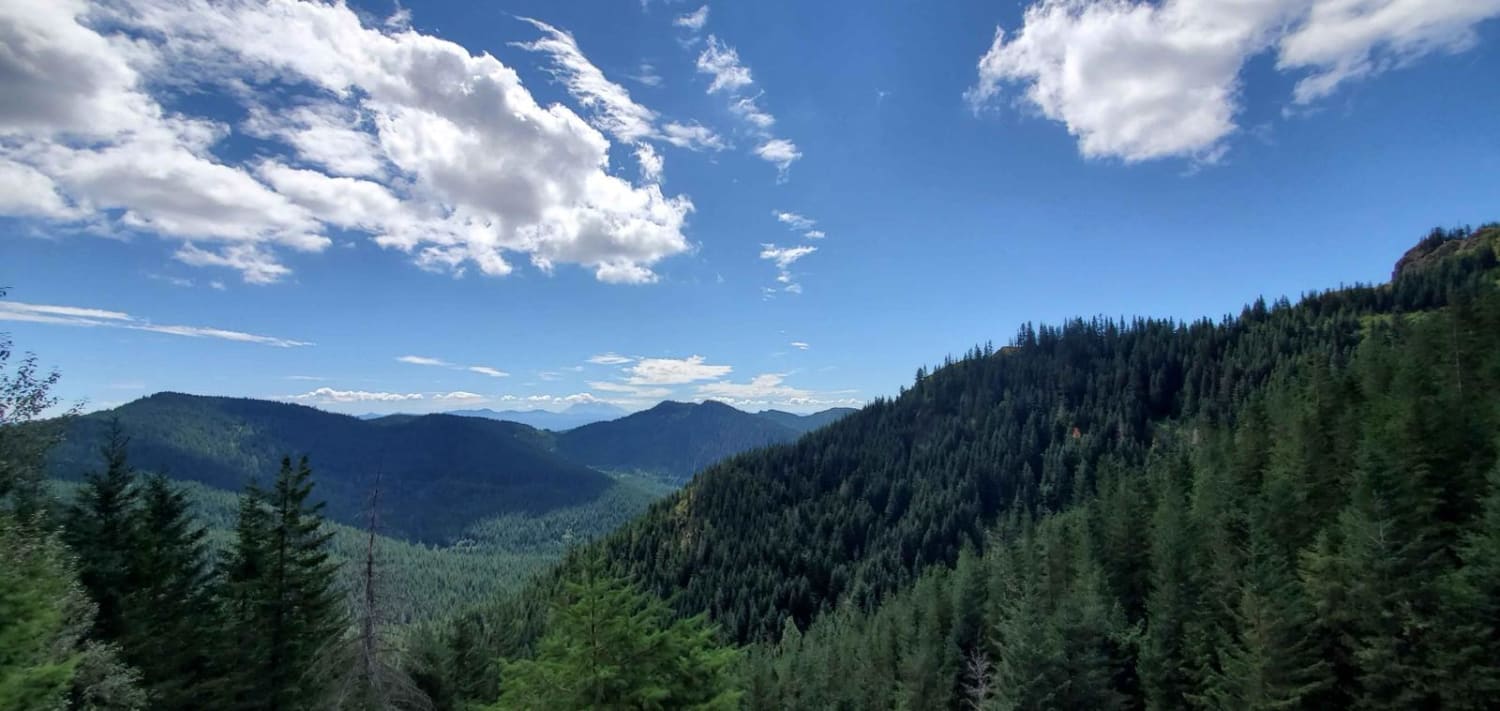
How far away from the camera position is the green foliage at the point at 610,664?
12906 millimetres

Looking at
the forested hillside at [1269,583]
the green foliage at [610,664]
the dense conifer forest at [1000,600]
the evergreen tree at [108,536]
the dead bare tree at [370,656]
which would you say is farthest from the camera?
the forested hillside at [1269,583]

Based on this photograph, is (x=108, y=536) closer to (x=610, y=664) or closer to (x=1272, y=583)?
(x=610, y=664)

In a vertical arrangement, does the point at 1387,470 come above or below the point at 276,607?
above

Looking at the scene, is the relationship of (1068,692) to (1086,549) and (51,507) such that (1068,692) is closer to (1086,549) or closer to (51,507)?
(1086,549)

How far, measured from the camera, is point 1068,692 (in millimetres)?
43188

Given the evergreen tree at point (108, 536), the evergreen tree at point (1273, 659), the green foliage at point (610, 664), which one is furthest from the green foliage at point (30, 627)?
the evergreen tree at point (1273, 659)

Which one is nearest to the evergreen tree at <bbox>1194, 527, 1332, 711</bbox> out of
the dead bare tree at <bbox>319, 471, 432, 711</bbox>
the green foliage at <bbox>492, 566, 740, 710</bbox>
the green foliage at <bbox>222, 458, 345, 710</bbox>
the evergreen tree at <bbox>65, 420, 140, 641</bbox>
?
the green foliage at <bbox>492, 566, 740, 710</bbox>

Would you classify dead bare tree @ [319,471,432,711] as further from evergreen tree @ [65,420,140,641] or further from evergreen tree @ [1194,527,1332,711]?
evergreen tree @ [1194,527,1332,711]

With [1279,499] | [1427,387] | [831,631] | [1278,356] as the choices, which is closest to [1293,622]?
[1279,499]

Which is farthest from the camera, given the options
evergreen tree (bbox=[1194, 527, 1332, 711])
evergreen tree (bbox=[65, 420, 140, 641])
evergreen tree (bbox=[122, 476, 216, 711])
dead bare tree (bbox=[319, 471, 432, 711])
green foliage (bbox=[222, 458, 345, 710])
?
evergreen tree (bbox=[1194, 527, 1332, 711])

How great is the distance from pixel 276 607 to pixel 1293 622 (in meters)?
46.8

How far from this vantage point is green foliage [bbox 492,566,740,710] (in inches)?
508

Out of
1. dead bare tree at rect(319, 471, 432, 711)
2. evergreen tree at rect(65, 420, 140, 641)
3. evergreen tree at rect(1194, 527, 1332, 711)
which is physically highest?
evergreen tree at rect(65, 420, 140, 641)

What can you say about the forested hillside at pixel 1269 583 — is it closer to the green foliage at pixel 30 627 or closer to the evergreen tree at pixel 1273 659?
the evergreen tree at pixel 1273 659
